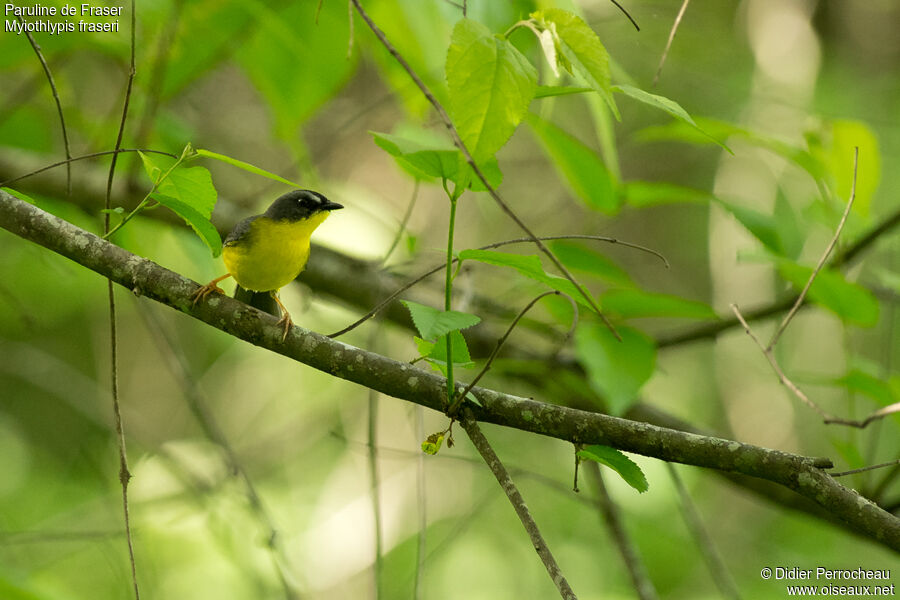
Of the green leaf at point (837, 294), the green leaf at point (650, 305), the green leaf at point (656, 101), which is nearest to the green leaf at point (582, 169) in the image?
the green leaf at point (650, 305)

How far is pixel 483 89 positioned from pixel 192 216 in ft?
2.69

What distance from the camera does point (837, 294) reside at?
2.96m

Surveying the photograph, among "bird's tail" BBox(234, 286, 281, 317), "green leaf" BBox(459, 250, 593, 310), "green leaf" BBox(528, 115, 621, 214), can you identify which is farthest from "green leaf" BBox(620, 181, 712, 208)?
"bird's tail" BBox(234, 286, 281, 317)

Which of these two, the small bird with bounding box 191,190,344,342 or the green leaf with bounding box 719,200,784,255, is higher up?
the green leaf with bounding box 719,200,784,255

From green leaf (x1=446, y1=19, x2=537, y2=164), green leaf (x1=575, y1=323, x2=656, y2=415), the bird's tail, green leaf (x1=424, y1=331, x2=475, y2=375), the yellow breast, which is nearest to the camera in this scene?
green leaf (x1=446, y1=19, x2=537, y2=164)

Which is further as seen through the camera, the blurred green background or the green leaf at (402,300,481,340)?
the blurred green background

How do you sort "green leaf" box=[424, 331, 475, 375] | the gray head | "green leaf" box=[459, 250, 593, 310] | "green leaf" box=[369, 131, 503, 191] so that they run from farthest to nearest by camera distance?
the gray head
"green leaf" box=[424, 331, 475, 375]
"green leaf" box=[459, 250, 593, 310]
"green leaf" box=[369, 131, 503, 191]

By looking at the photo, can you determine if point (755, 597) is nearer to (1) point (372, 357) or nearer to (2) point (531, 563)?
(2) point (531, 563)

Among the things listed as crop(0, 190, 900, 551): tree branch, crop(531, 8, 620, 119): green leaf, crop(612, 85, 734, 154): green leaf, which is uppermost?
crop(531, 8, 620, 119): green leaf

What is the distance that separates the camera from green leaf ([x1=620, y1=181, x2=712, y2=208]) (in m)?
3.23

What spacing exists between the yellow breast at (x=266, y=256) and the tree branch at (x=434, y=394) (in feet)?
4.91

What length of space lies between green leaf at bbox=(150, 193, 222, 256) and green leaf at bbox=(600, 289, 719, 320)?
1.76 metres

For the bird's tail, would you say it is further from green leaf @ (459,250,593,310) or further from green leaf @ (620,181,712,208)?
green leaf @ (459,250,593,310)

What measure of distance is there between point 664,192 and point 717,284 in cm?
373
